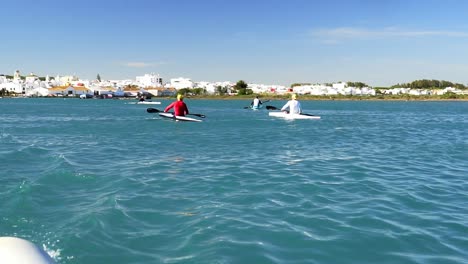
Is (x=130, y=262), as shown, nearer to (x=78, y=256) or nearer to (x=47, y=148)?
(x=78, y=256)

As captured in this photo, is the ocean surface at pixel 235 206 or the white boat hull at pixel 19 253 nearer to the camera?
the white boat hull at pixel 19 253

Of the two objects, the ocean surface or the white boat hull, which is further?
the ocean surface

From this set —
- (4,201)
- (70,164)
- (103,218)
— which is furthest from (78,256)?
(70,164)

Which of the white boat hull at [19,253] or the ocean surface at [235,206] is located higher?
the white boat hull at [19,253]

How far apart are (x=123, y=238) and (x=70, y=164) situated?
738cm

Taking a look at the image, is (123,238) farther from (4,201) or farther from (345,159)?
(345,159)

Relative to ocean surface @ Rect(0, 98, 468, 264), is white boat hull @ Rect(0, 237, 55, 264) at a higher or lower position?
higher

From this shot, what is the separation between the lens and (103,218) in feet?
24.8

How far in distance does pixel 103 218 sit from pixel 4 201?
259 centimetres

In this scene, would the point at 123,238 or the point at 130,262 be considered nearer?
the point at 130,262

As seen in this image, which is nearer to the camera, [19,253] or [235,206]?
[19,253]

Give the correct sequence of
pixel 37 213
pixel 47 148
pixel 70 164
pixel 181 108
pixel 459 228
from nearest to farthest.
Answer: pixel 459 228 < pixel 37 213 < pixel 70 164 < pixel 47 148 < pixel 181 108

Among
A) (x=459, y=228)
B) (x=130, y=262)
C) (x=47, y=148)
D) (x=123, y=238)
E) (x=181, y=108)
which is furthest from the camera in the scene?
(x=181, y=108)

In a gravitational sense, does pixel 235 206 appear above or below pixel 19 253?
below
